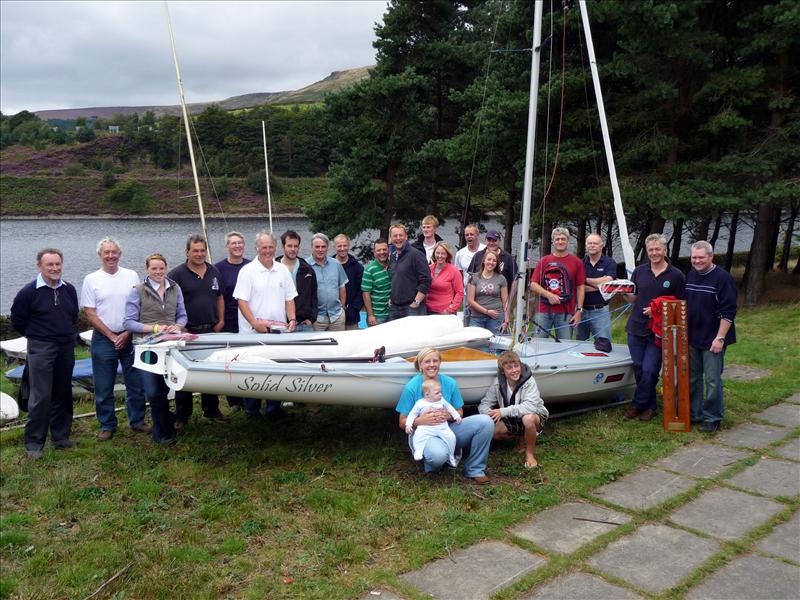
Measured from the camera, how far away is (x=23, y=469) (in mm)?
5230

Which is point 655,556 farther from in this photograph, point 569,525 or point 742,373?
point 742,373

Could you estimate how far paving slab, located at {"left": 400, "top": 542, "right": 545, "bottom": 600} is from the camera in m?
3.33

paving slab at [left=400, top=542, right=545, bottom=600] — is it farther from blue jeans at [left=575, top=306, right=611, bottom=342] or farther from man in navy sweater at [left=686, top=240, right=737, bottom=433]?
blue jeans at [left=575, top=306, right=611, bottom=342]

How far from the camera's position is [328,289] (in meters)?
6.32

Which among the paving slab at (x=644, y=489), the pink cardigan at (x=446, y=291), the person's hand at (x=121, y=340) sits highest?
the pink cardigan at (x=446, y=291)

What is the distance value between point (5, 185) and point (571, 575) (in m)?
70.3

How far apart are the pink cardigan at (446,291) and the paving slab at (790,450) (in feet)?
10.4

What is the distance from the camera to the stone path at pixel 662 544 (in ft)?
11.0

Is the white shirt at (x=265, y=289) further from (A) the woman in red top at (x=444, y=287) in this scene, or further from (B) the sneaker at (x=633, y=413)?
(B) the sneaker at (x=633, y=413)

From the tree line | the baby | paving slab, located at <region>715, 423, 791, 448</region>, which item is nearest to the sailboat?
the baby

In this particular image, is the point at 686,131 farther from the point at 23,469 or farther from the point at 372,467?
the point at 23,469

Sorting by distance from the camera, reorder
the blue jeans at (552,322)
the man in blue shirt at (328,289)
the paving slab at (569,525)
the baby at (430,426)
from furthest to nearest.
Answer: the blue jeans at (552,322)
the man in blue shirt at (328,289)
the baby at (430,426)
the paving slab at (569,525)

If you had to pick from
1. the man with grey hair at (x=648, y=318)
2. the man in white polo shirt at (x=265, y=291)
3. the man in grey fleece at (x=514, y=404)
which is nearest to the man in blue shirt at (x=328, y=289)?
the man in white polo shirt at (x=265, y=291)

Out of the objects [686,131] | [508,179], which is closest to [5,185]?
[508,179]
